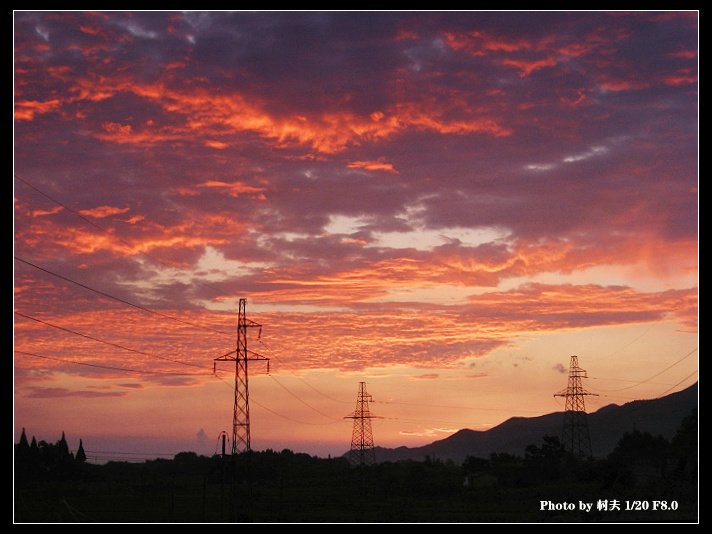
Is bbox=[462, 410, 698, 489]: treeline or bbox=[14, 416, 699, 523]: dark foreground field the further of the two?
bbox=[462, 410, 698, 489]: treeline

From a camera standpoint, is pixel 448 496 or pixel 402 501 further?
pixel 448 496

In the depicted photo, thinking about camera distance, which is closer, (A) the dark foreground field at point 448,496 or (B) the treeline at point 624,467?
(A) the dark foreground field at point 448,496

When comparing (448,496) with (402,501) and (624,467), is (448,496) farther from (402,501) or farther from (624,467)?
(624,467)

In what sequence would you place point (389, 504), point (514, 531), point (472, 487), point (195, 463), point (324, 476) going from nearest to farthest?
1. point (514, 531)
2. point (389, 504)
3. point (472, 487)
4. point (324, 476)
5. point (195, 463)

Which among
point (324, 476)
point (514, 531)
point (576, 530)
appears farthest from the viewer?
point (324, 476)

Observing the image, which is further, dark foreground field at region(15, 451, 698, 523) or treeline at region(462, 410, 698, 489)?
treeline at region(462, 410, 698, 489)

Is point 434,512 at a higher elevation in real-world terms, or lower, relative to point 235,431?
lower

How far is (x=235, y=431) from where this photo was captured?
78250mm

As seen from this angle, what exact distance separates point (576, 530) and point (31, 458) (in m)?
133

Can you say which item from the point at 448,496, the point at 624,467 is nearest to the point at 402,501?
the point at 448,496

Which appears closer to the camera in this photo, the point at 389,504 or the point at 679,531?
the point at 679,531

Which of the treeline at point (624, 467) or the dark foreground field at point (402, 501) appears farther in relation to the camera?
the treeline at point (624, 467)

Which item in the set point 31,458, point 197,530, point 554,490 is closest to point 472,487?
point 554,490

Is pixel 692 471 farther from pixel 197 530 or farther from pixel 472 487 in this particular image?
pixel 197 530
